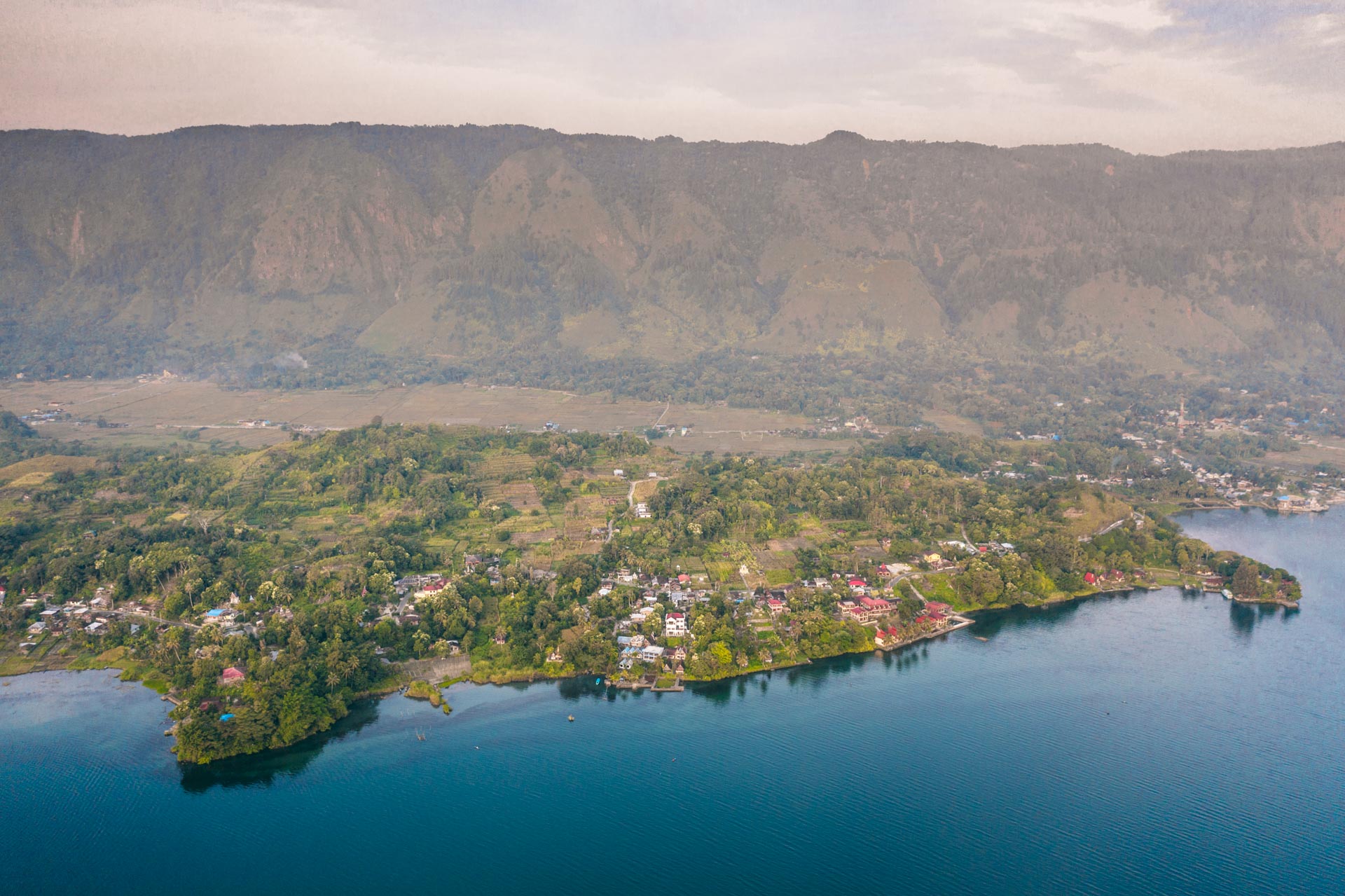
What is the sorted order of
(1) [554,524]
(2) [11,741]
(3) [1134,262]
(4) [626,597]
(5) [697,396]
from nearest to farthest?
1. (2) [11,741]
2. (4) [626,597]
3. (1) [554,524]
4. (5) [697,396]
5. (3) [1134,262]

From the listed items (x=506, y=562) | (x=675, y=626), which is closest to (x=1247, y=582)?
(x=675, y=626)

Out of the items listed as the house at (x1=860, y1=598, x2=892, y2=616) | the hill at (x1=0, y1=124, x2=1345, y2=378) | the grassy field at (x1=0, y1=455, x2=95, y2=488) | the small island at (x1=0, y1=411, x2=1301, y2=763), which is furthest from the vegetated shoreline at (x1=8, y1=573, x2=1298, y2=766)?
the hill at (x1=0, y1=124, x2=1345, y2=378)

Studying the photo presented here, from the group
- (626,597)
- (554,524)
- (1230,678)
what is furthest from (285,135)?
(1230,678)

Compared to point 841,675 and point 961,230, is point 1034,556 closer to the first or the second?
point 841,675

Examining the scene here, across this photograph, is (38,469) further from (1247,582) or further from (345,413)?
(1247,582)

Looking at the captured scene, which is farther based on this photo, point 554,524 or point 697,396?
point 697,396

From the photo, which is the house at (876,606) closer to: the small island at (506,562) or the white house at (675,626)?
the small island at (506,562)
